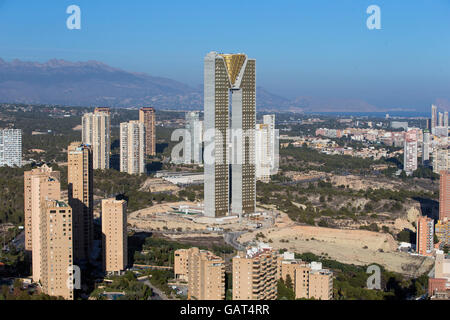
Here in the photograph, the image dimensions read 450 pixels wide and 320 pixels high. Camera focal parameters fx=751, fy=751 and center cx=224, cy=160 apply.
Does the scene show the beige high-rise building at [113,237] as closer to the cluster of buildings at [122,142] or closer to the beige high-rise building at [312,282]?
the beige high-rise building at [312,282]

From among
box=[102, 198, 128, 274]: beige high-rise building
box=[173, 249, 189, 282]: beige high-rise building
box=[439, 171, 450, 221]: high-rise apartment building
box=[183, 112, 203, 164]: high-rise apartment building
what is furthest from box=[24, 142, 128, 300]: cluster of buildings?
box=[183, 112, 203, 164]: high-rise apartment building

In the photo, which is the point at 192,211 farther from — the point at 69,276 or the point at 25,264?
the point at 69,276

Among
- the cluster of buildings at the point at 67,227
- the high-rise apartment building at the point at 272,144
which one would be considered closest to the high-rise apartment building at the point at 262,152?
the high-rise apartment building at the point at 272,144

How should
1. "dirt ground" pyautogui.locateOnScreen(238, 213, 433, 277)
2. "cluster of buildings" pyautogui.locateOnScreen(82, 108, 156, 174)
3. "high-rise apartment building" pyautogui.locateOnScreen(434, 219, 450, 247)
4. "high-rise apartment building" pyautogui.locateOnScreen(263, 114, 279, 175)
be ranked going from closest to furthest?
"dirt ground" pyautogui.locateOnScreen(238, 213, 433, 277) < "high-rise apartment building" pyautogui.locateOnScreen(434, 219, 450, 247) < "high-rise apartment building" pyautogui.locateOnScreen(263, 114, 279, 175) < "cluster of buildings" pyautogui.locateOnScreen(82, 108, 156, 174)

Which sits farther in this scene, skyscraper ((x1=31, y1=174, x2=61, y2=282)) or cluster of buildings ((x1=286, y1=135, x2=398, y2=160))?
cluster of buildings ((x1=286, y1=135, x2=398, y2=160))

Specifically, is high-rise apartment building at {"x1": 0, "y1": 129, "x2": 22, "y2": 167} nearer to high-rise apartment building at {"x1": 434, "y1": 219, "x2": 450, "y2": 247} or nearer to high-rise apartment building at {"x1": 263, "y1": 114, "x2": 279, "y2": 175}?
high-rise apartment building at {"x1": 263, "y1": 114, "x2": 279, "y2": 175}

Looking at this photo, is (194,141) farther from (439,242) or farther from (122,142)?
(439,242)

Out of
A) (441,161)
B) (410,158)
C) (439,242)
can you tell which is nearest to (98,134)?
(410,158)
